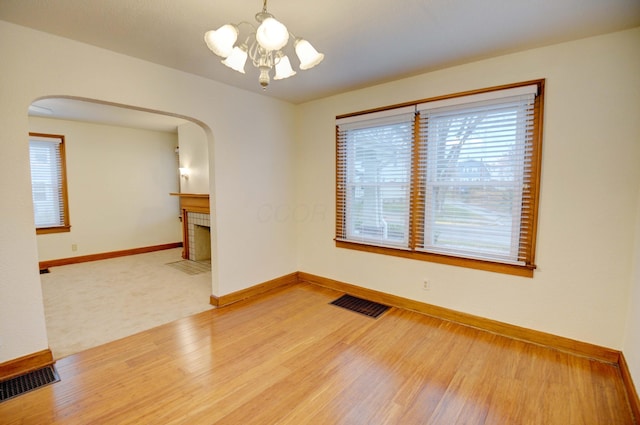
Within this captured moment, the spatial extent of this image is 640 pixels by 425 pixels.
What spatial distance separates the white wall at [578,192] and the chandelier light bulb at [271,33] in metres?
2.04

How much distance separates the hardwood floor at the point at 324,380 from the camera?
1.76 m

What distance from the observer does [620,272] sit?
221 centimetres

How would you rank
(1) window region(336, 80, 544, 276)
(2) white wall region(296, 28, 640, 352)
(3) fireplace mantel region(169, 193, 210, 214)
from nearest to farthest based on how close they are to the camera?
(2) white wall region(296, 28, 640, 352) < (1) window region(336, 80, 544, 276) < (3) fireplace mantel region(169, 193, 210, 214)

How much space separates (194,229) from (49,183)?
242 centimetres

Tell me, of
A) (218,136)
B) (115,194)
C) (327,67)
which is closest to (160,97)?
(218,136)

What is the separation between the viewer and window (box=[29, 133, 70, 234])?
4.86 meters

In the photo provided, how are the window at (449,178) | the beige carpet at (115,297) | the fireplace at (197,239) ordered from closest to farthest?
the window at (449,178) < the beige carpet at (115,297) < the fireplace at (197,239)

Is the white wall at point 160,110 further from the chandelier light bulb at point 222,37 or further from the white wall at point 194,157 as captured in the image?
the white wall at point 194,157

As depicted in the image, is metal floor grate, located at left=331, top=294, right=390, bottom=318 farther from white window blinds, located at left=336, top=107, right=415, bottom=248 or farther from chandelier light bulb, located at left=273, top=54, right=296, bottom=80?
chandelier light bulb, located at left=273, top=54, right=296, bottom=80

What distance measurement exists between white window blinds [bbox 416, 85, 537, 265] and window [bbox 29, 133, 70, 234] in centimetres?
579

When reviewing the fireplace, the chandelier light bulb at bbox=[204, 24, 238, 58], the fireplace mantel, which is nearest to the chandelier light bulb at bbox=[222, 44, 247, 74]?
the chandelier light bulb at bbox=[204, 24, 238, 58]

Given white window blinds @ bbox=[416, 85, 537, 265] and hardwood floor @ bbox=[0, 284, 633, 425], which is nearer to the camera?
hardwood floor @ bbox=[0, 284, 633, 425]

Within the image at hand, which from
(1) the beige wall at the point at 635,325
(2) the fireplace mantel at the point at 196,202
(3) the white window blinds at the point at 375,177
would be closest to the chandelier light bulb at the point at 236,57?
(3) the white window blinds at the point at 375,177

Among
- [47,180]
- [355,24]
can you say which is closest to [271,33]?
[355,24]
